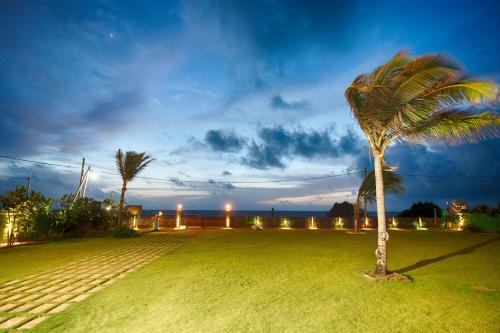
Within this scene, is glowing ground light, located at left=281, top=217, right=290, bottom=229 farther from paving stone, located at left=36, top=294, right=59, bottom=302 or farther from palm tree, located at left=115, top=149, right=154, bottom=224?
paving stone, located at left=36, top=294, right=59, bottom=302

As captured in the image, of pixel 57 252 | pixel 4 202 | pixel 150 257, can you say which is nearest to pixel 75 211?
pixel 4 202

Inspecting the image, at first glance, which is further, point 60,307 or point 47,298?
point 47,298

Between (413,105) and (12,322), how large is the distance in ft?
26.4

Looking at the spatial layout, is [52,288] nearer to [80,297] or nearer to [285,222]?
[80,297]

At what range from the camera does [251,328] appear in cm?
350

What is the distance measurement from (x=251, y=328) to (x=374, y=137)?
206 inches

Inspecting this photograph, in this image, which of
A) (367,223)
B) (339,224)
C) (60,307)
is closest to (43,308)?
(60,307)

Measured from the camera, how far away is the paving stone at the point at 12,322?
3.54 metres

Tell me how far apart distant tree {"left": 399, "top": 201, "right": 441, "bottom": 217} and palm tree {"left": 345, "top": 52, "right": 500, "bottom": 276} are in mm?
31443

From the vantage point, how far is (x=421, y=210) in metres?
33.9

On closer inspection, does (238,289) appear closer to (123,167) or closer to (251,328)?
(251,328)

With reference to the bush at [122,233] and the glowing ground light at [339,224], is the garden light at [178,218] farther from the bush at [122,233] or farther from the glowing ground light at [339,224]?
the glowing ground light at [339,224]

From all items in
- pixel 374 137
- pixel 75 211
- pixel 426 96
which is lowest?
pixel 75 211

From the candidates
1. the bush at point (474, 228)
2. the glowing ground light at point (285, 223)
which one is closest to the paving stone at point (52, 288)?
the glowing ground light at point (285, 223)
